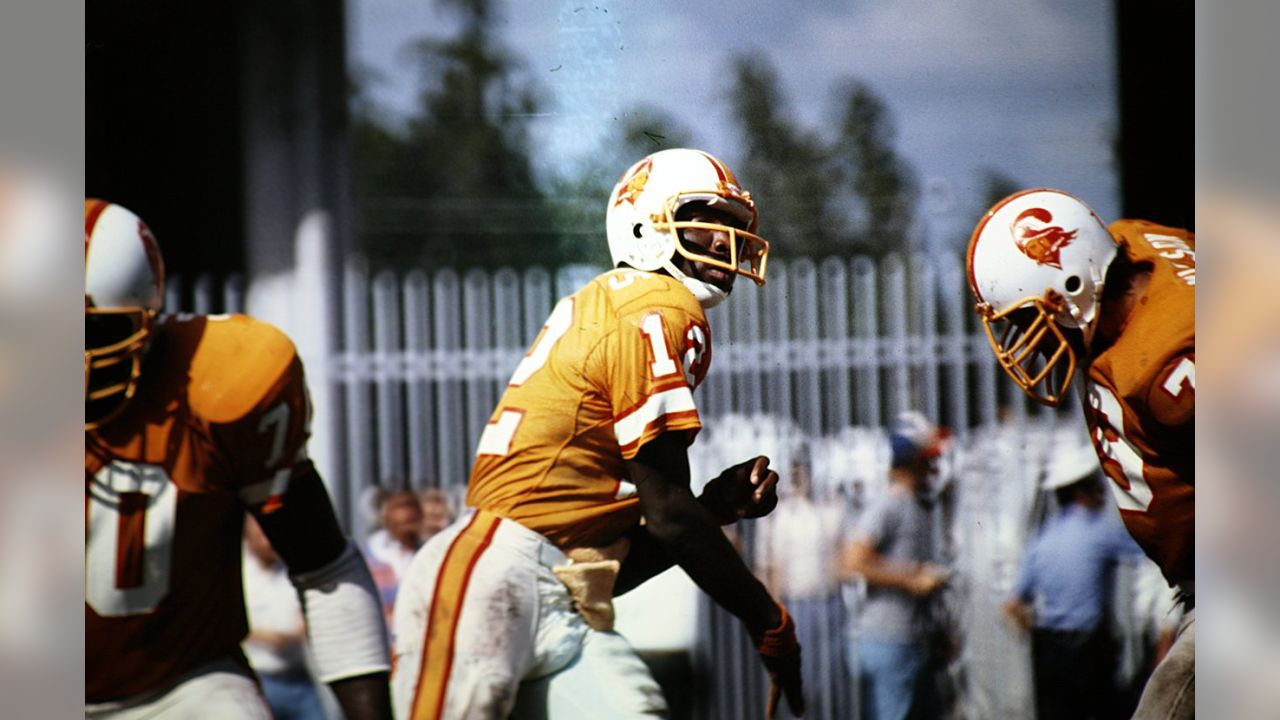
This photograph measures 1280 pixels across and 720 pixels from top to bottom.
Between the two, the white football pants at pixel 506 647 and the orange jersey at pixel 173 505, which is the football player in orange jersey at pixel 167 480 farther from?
the white football pants at pixel 506 647

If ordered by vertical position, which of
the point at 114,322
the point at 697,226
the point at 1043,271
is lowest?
the point at 114,322

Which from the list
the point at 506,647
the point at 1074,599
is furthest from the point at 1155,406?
the point at 1074,599

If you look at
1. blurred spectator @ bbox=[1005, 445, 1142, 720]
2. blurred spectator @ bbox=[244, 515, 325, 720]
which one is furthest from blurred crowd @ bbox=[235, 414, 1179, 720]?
blurred spectator @ bbox=[244, 515, 325, 720]

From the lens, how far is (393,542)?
14.5ft

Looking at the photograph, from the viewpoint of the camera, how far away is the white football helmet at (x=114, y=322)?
2.89 m

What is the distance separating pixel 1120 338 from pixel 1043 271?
234 mm

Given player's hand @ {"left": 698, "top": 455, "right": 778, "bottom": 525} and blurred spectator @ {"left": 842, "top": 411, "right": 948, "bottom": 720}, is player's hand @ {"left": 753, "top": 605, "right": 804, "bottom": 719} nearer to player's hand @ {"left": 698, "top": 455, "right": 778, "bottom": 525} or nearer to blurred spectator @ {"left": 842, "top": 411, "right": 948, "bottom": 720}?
player's hand @ {"left": 698, "top": 455, "right": 778, "bottom": 525}

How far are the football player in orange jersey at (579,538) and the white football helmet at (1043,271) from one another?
716mm

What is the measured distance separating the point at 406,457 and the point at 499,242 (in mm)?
924

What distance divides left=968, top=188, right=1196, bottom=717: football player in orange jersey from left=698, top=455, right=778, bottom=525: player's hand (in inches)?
24.1

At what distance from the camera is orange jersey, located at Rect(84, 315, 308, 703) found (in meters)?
2.86

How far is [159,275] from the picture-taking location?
2998 millimetres

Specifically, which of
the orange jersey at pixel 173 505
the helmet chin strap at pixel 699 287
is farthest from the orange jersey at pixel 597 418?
the orange jersey at pixel 173 505

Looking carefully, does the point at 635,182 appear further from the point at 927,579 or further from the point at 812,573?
the point at 927,579
